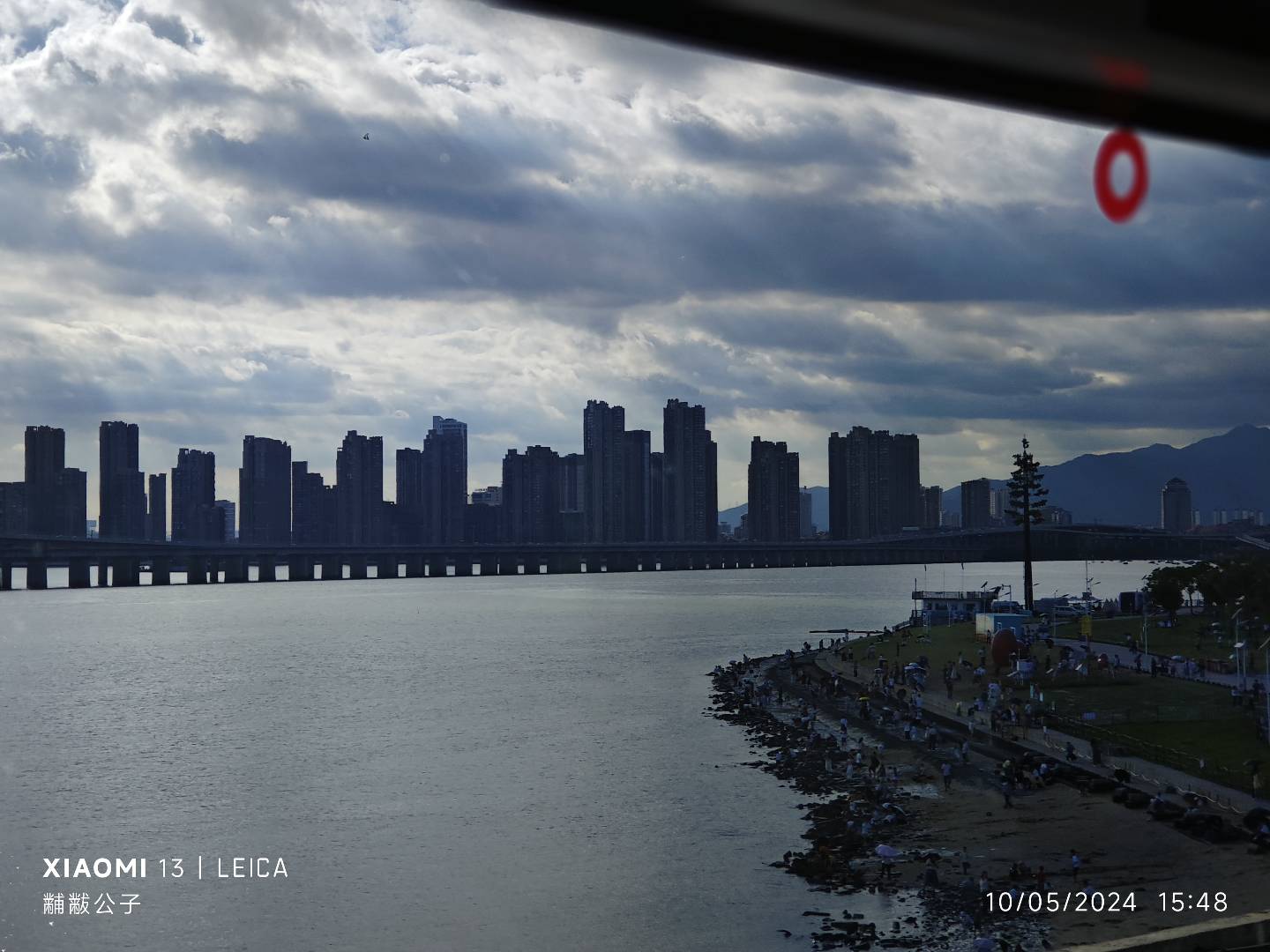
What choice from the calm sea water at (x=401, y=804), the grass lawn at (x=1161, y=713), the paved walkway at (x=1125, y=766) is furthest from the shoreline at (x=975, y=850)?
the grass lawn at (x=1161, y=713)

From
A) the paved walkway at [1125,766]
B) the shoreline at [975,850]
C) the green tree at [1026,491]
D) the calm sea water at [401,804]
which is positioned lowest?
the calm sea water at [401,804]

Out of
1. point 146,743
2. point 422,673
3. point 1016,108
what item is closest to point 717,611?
point 422,673

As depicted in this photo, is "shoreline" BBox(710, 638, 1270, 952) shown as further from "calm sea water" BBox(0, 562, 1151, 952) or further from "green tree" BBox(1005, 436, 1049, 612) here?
"green tree" BBox(1005, 436, 1049, 612)

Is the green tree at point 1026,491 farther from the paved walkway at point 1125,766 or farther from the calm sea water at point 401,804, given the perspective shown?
the paved walkway at point 1125,766

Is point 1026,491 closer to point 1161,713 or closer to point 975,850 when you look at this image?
point 1161,713

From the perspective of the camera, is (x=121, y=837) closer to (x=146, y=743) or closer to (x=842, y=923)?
(x=146, y=743)

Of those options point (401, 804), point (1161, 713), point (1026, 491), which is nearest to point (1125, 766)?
point (1161, 713)
